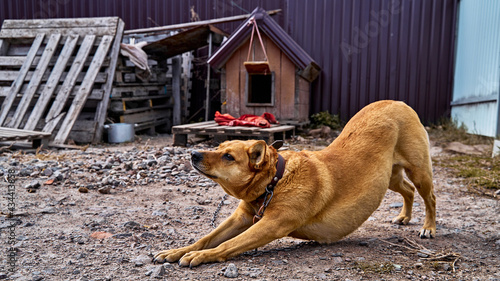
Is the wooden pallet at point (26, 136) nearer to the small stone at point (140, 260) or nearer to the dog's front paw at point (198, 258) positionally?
the small stone at point (140, 260)

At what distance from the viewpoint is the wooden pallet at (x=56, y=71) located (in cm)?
760

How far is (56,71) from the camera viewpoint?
792 cm

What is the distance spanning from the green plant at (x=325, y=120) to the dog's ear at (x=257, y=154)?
7395 millimetres

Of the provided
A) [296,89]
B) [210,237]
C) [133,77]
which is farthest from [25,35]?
[210,237]

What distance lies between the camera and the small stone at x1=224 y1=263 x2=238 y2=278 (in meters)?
2.27

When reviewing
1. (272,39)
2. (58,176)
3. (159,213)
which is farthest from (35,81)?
(159,213)

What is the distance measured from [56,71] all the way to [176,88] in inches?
122

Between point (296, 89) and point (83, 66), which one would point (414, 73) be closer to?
point (296, 89)

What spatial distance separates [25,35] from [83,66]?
5.27ft

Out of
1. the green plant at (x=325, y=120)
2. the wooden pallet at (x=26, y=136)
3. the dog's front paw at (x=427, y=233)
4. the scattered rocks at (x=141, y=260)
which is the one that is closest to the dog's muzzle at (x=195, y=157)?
the scattered rocks at (x=141, y=260)

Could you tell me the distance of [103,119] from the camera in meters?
7.80

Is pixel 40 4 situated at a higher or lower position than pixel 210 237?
higher

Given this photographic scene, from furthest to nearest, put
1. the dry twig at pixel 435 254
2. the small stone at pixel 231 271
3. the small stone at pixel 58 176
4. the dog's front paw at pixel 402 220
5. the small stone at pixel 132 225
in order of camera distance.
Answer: the small stone at pixel 58 176, the dog's front paw at pixel 402 220, the small stone at pixel 132 225, the dry twig at pixel 435 254, the small stone at pixel 231 271

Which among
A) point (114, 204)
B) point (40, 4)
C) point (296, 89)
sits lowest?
point (114, 204)
